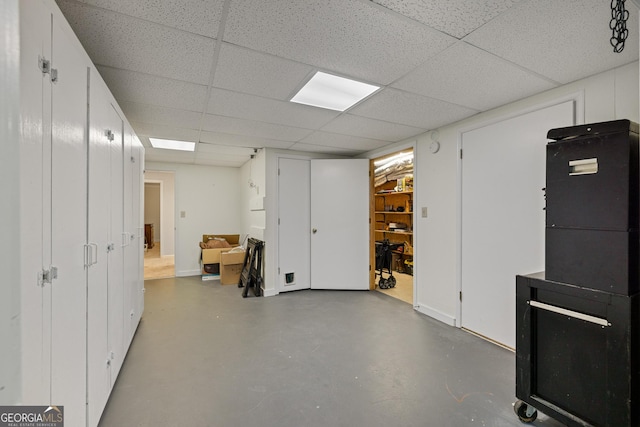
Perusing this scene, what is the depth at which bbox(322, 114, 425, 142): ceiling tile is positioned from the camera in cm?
297

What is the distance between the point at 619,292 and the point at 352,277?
10.9 feet

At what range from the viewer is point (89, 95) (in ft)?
4.59

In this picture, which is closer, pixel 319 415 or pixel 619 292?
pixel 619 292

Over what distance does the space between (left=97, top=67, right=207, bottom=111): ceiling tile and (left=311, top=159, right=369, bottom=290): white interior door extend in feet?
7.58

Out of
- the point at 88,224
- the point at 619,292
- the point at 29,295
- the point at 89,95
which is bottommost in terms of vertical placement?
the point at 619,292

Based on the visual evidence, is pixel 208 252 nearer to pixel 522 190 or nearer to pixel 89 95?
pixel 89 95

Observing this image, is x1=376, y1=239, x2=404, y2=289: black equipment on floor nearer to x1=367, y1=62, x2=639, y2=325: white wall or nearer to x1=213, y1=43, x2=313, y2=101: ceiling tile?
x1=367, y1=62, x2=639, y2=325: white wall

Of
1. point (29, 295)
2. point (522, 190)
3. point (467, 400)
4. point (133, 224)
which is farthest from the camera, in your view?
point (133, 224)

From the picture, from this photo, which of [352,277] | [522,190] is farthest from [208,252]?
[522,190]

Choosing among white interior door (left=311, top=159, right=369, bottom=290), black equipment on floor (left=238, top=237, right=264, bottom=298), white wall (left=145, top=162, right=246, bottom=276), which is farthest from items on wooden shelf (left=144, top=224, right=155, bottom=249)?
white interior door (left=311, top=159, right=369, bottom=290)

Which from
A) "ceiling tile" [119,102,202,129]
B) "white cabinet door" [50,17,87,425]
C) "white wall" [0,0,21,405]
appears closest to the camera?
"white wall" [0,0,21,405]

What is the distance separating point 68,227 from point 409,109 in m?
2.63

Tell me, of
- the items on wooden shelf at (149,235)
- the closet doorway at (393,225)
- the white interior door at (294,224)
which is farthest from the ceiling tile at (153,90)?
the items on wooden shelf at (149,235)

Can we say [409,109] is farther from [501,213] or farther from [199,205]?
[199,205]
